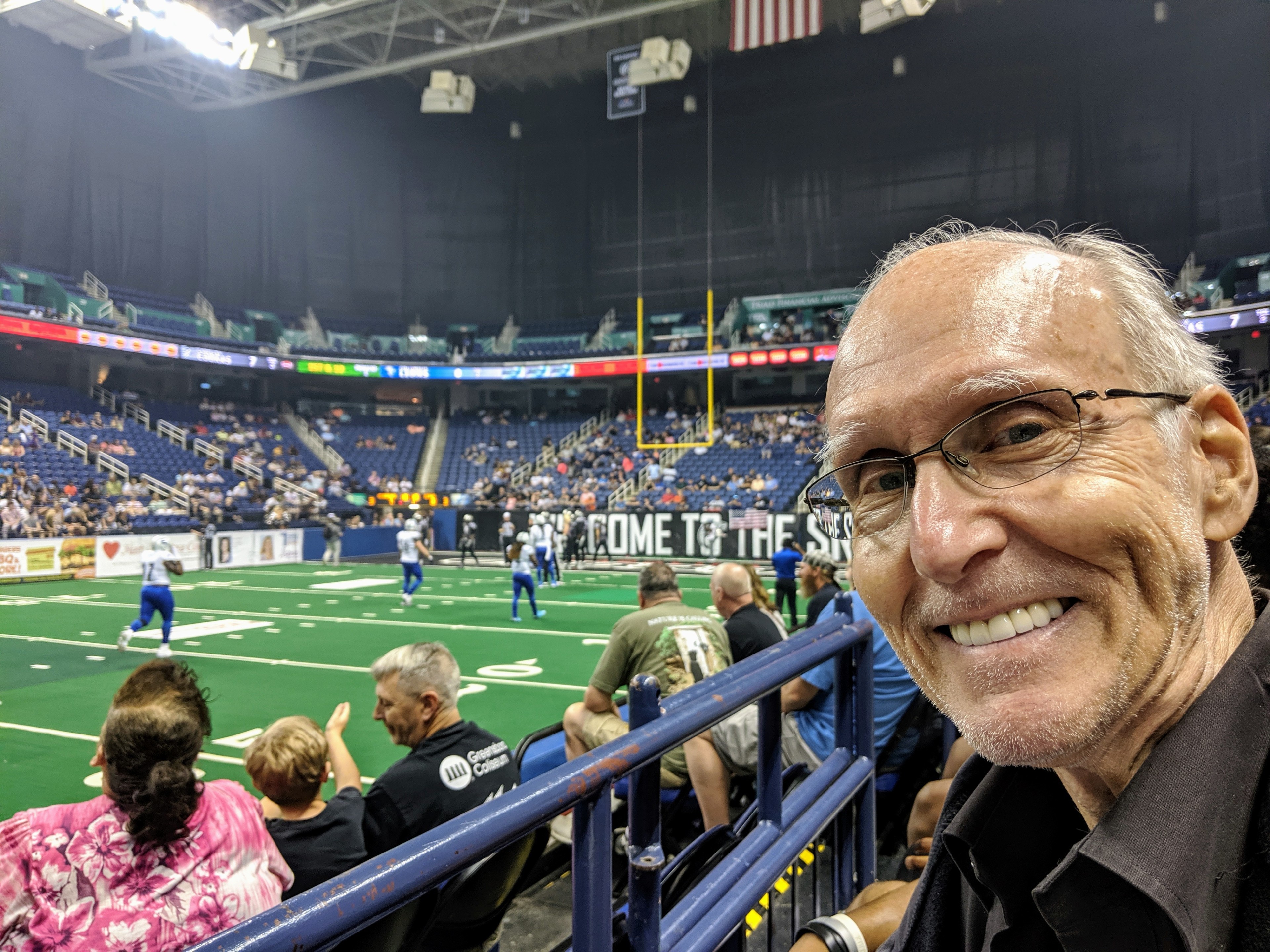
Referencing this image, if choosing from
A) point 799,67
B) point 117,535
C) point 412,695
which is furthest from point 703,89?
point 412,695

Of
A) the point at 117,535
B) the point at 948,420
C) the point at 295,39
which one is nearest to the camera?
the point at 948,420

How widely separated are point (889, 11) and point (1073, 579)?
24.1 metres

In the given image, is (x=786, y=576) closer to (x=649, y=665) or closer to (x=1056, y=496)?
(x=649, y=665)

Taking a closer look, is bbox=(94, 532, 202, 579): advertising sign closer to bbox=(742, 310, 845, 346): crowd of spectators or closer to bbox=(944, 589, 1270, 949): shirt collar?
bbox=(742, 310, 845, 346): crowd of spectators

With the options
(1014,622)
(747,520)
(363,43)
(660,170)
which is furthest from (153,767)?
(660,170)

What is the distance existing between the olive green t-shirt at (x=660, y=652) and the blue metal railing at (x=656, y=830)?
4.62ft

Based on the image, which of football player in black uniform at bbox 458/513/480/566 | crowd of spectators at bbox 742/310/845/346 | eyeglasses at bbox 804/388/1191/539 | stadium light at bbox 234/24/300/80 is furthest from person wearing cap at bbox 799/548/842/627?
stadium light at bbox 234/24/300/80

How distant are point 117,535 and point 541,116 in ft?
92.3

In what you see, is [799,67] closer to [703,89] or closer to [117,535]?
[703,89]

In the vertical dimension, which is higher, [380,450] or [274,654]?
[380,450]

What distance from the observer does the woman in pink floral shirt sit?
1.93m

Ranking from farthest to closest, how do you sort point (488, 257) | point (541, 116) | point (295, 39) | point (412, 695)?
point (488, 257) < point (541, 116) < point (295, 39) < point (412, 695)

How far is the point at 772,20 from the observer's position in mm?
19281

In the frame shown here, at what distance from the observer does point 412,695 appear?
3490mm
